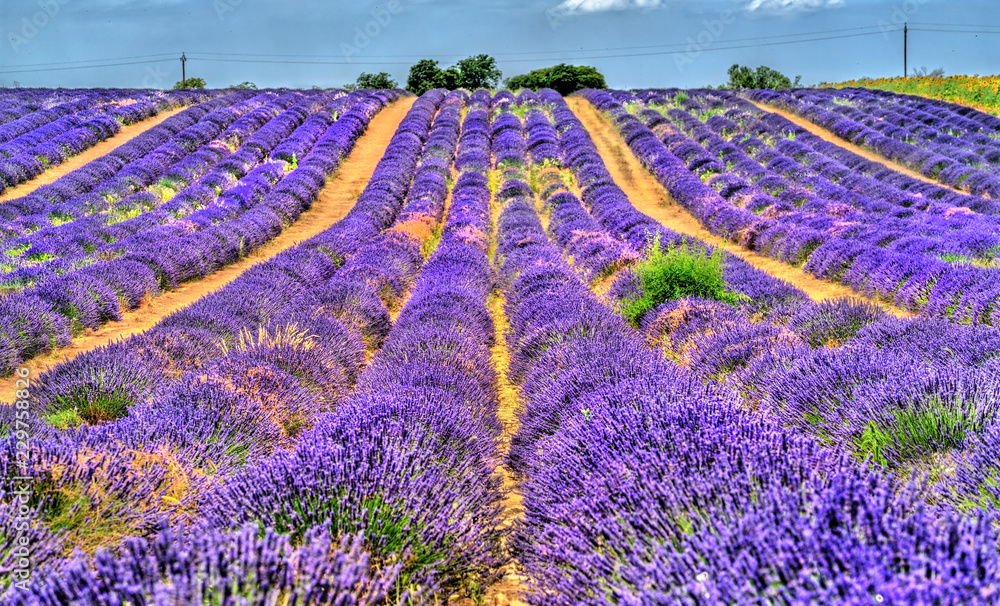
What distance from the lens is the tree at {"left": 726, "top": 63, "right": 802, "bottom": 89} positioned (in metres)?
40.2

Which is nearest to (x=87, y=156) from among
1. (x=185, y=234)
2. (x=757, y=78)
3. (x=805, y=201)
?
(x=185, y=234)

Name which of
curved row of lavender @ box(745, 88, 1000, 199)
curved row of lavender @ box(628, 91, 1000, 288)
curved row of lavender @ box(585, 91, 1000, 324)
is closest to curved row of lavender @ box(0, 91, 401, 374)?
curved row of lavender @ box(585, 91, 1000, 324)

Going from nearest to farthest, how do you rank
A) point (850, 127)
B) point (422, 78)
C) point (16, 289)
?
point (16, 289) < point (850, 127) < point (422, 78)

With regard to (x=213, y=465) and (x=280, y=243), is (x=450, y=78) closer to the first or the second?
(x=280, y=243)

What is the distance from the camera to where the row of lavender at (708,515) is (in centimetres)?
144

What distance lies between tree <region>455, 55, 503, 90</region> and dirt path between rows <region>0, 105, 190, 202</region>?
62.4 ft

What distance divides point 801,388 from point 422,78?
39.1 m

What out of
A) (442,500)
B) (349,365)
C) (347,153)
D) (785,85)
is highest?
(785,85)

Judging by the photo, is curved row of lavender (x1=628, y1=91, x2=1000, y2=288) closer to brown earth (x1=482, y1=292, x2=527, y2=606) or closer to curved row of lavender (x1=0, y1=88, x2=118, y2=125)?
brown earth (x1=482, y1=292, x2=527, y2=606)

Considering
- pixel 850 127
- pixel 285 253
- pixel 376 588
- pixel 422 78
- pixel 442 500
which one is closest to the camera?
pixel 376 588

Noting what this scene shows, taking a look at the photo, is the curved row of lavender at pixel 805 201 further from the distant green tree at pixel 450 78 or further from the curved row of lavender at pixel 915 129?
the distant green tree at pixel 450 78

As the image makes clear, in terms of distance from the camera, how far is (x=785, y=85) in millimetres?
40031

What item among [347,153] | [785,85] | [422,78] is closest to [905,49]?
[785,85]

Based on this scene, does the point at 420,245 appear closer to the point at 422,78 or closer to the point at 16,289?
the point at 16,289
